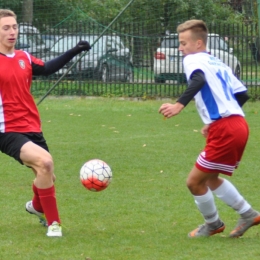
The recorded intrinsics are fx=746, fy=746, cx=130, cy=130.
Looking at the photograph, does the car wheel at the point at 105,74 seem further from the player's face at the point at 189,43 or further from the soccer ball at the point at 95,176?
the player's face at the point at 189,43

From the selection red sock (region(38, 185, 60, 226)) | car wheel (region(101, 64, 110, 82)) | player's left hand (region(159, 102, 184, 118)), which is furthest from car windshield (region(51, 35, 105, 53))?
player's left hand (region(159, 102, 184, 118))

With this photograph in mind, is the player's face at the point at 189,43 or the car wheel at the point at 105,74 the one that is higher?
the player's face at the point at 189,43

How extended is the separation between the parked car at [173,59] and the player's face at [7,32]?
12.7 meters

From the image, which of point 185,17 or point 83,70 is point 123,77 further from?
point 185,17

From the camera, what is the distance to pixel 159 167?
989cm

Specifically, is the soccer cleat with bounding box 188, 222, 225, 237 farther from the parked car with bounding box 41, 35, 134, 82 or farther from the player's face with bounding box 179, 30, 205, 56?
the parked car with bounding box 41, 35, 134, 82

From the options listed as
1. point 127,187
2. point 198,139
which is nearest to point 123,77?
point 198,139

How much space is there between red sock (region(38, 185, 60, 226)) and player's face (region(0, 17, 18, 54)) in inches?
50.4

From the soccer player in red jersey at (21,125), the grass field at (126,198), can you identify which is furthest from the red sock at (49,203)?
the grass field at (126,198)

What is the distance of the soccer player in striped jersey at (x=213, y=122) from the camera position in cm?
588

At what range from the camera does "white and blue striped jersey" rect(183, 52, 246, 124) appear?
5879 mm

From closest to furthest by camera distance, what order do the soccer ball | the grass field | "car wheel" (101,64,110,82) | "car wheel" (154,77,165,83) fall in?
the grass field
the soccer ball
"car wheel" (154,77,165,83)
"car wheel" (101,64,110,82)

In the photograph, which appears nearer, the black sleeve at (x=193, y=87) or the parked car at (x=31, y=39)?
the black sleeve at (x=193, y=87)

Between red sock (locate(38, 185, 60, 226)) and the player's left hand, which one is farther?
red sock (locate(38, 185, 60, 226))
